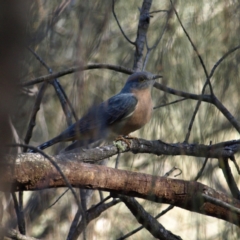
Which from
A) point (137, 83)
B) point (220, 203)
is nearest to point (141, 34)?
point (137, 83)

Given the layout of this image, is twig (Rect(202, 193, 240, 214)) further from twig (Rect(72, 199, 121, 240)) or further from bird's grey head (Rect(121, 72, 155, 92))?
bird's grey head (Rect(121, 72, 155, 92))

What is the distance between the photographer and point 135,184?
A: 9.04 ft

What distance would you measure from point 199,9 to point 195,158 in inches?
33.8

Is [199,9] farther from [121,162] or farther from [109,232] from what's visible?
[121,162]

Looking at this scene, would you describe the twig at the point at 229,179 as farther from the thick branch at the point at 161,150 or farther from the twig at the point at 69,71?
the twig at the point at 69,71

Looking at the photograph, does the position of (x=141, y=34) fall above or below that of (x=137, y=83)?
below

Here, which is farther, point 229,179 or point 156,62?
point 229,179

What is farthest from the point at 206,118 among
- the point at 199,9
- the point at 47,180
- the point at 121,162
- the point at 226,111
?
the point at 121,162

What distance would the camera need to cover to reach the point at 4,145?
38.4 inches

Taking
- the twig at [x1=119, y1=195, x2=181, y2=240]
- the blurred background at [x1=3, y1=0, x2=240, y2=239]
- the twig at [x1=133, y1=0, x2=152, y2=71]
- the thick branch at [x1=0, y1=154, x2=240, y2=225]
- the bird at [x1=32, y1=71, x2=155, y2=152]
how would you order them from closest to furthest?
the blurred background at [x1=3, y1=0, x2=240, y2=239] → the thick branch at [x1=0, y1=154, x2=240, y2=225] → the twig at [x1=119, y1=195, x2=181, y2=240] → the twig at [x1=133, y1=0, x2=152, y2=71] → the bird at [x1=32, y1=71, x2=155, y2=152]

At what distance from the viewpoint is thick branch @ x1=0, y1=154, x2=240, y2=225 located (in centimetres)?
248

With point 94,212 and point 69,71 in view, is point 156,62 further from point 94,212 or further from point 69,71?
point 94,212

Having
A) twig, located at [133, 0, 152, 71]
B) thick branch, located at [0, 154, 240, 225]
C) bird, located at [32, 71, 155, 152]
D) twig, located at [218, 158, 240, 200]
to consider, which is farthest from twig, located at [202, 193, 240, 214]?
bird, located at [32, 71, 155, 152]

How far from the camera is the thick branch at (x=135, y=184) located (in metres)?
2.48
